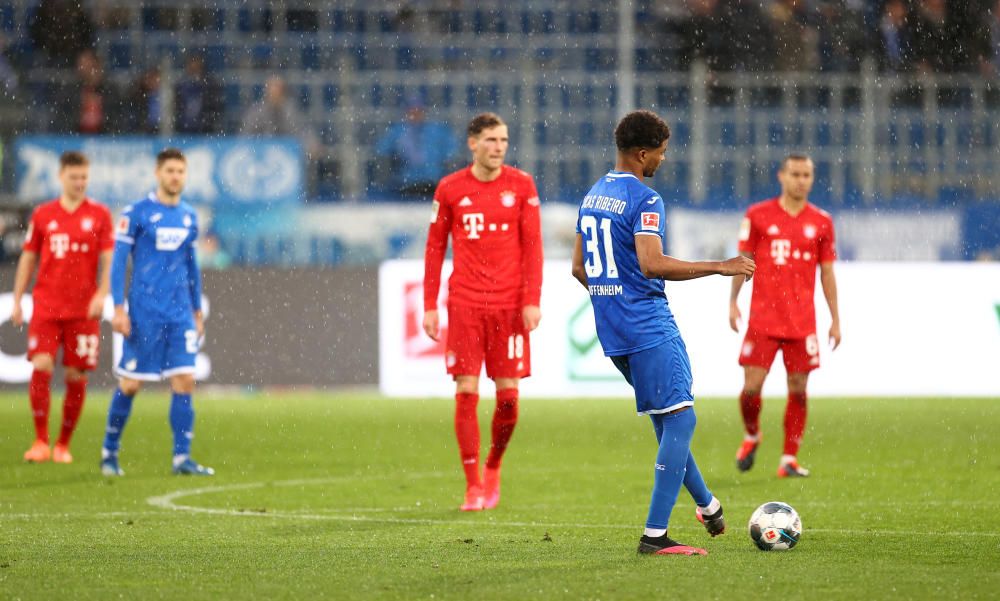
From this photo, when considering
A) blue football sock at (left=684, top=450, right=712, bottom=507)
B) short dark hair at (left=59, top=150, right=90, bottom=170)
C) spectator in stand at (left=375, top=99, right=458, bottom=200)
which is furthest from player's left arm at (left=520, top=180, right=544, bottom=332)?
spectator in stand at (left=375, top=99, right=458, bottom=200)

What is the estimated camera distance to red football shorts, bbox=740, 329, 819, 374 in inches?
440

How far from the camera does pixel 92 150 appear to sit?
66.5 ft

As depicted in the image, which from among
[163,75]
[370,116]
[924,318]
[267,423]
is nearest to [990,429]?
[924,318]

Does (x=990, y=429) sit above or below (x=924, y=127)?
below

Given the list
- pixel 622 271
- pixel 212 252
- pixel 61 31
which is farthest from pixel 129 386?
pixel 61 31

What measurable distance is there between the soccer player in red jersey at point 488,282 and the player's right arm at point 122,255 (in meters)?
2.73

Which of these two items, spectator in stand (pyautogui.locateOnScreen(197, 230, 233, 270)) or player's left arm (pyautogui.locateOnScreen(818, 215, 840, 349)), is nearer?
player's left arm (pyautogui.locateOnScreen(818, 215, 840, 349))

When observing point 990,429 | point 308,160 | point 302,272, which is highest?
point 308,160

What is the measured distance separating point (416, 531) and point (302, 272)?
A: 1132 centimetres

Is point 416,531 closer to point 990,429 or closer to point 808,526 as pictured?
point 808,526

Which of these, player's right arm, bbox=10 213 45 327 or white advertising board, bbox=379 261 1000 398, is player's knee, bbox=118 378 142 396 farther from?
white advertising board, bbox=379 261 1000 398

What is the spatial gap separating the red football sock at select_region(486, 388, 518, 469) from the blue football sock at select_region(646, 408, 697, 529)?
2362mm

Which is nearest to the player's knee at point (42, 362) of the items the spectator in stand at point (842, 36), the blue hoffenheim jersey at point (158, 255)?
the blue hoffenheim jersey at point (158, 255)

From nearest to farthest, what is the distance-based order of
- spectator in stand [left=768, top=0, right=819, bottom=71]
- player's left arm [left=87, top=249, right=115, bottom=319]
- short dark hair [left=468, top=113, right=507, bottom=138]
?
short dark hair [left=468, top=113, right=507, bottom=138]
player's left arm [left=87, top=249, right=115, bottom=319]
spectator in stand [left=768, top=0, right=819, bottom=71]
